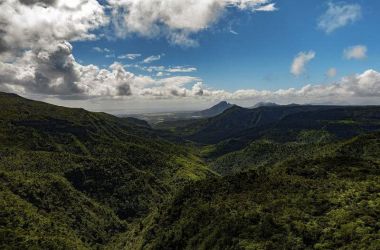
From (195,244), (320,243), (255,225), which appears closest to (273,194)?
(255,225)

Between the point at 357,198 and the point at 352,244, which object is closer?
the point at 352,244

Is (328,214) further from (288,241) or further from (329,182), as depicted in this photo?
(329,182)

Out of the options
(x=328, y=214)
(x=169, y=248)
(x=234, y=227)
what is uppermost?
(x=328, y=214)

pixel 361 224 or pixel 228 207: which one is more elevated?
pixel 361 224

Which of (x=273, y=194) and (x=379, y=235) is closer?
(x=379, y=235)

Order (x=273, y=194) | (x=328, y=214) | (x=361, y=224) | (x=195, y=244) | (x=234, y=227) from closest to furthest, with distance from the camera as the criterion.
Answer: (x=361, y=224)
(x=328, y=214)
(x=234, y=227)
(x=195, y=244)
(x=273, y=194)

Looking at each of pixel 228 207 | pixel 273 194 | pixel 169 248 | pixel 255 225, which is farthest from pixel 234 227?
pixel 169 248

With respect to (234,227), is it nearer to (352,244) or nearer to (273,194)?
(273,194)

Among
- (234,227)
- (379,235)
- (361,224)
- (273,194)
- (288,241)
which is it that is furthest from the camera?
(273,194)

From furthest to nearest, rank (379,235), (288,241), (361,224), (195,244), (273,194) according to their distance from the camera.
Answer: (273,194), (195,244), (288,241), (361,224), (379,235)
